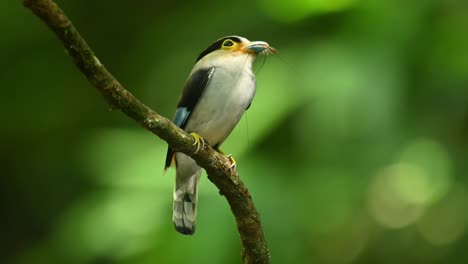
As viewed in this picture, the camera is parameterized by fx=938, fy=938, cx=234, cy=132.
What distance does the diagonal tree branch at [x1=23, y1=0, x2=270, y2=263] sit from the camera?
7.41 feet

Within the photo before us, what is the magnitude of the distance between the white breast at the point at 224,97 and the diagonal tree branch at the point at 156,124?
2.09 ft

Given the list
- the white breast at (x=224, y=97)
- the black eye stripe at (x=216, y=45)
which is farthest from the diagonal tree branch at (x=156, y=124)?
the black eye stripe at (x=216, y=45)

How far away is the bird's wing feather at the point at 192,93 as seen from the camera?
3.77 metres

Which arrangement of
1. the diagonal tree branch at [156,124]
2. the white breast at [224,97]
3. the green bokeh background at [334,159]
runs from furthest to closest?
the green bokeh background at [334,159], the white breast at [224,97], the diagonal tree branch at [156,124]

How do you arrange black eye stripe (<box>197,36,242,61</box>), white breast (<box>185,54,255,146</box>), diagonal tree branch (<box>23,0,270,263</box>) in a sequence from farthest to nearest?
black eye stripe (<box>197,36,242,61</box>) → white breast (<box>185,54,255,146</box>) → diagonal tree branch (<box>23,0,270,263</box>)

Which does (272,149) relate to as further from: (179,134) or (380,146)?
(179,134)

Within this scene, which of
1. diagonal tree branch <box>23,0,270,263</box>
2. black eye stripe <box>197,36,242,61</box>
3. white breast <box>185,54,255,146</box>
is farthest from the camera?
black eye stripe <box>197,36,242,61</box>

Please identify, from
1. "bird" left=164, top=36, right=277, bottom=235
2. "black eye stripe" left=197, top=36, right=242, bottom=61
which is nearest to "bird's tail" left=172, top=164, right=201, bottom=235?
"bird" left=164, top=36, right=277, bottom=235

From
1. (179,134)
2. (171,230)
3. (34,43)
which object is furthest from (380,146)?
(34,43)

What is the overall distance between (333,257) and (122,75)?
2.14 metres

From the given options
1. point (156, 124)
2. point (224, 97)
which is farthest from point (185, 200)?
point (156, 124)

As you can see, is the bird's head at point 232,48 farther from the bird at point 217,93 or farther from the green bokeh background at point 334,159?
the green bokeh background at point 334,159

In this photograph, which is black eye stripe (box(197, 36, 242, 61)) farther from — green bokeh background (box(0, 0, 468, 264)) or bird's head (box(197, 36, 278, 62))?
green bokeh background (box(0, 0, 468, 264))

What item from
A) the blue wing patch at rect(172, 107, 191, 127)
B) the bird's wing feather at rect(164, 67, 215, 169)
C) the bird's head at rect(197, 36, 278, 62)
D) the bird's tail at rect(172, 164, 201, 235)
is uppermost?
the bird's head at rect(197, 36, 278, 62)
